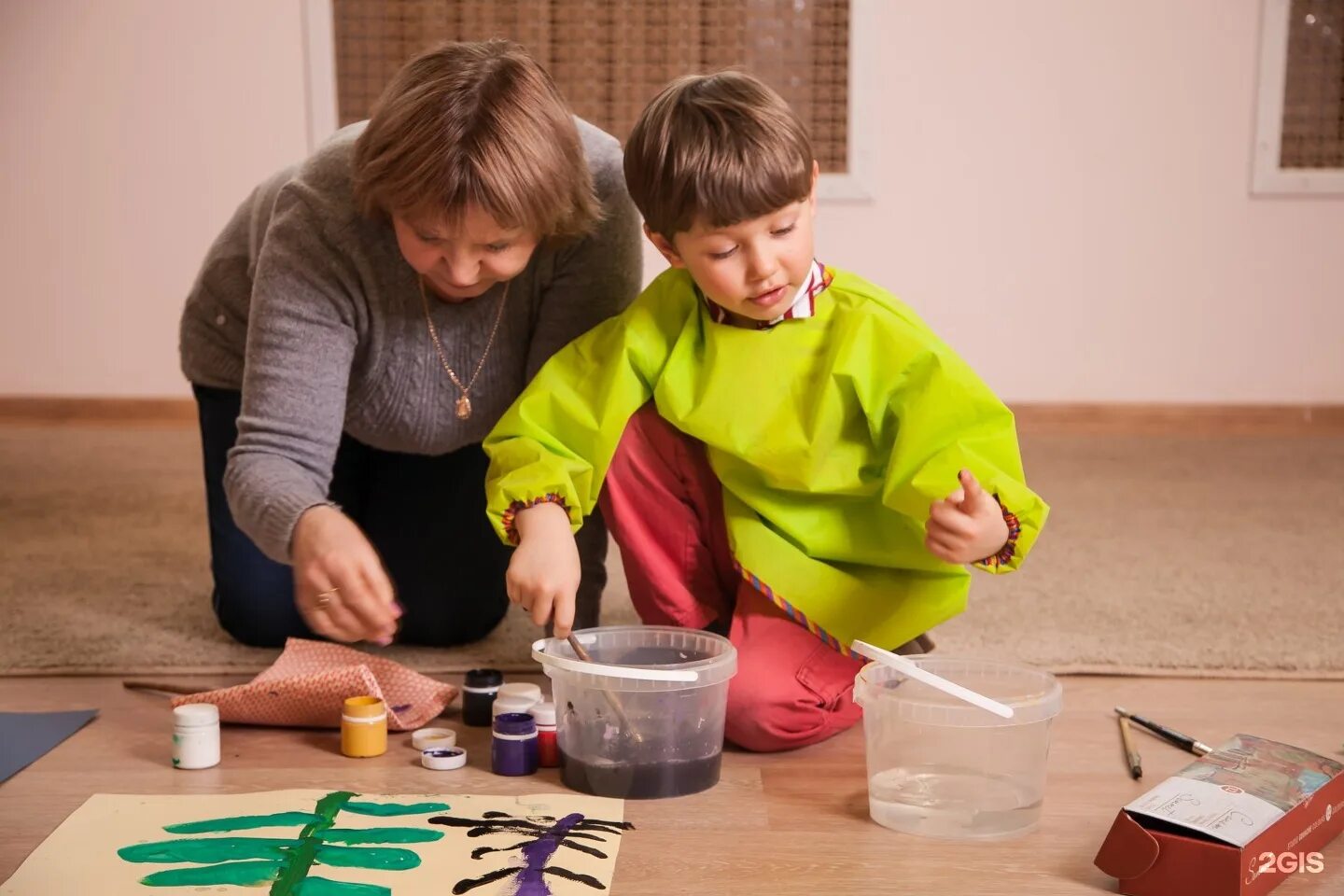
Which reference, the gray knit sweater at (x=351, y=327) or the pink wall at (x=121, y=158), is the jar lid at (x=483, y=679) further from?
the pink wall at (x=121, y=158)

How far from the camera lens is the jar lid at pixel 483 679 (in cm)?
131

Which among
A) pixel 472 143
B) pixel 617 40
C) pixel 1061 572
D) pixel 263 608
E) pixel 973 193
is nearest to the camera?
pixel 472 143

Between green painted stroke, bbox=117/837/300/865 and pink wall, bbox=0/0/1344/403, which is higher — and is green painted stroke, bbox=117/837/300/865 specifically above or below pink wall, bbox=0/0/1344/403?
below

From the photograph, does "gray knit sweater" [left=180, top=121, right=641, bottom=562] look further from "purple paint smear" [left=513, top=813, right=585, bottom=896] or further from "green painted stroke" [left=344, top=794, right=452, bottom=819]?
"purple paint smear" [left=513, top=813, right=585, bottom=896]

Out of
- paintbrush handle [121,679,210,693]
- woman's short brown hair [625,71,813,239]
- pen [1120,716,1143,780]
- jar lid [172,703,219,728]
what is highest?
woman's short brown hair [625,71,813,239]

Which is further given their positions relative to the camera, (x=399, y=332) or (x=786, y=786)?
(x=399, y=332)

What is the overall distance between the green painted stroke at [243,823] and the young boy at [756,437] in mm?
235

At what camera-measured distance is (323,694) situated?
4.11 ft

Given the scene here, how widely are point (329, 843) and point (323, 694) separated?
273 mm

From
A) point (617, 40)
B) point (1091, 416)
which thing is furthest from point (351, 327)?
point (1091, 416)

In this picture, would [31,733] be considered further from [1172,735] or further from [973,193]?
[973,193]

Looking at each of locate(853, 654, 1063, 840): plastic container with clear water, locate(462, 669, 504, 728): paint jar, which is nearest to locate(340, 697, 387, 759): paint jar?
locate(462, 669, 504, 728): paint jar

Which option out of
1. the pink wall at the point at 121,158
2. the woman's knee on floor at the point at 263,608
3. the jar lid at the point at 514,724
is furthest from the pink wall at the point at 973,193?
the jar lid at the point at 514,724

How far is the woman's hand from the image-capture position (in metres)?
1.07
